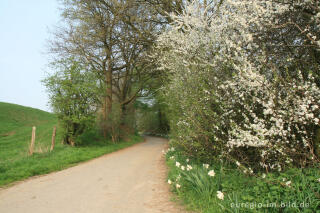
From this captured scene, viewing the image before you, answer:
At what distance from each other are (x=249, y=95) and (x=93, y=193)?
4.73 metres

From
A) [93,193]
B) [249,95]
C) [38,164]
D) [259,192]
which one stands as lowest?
[93,193]

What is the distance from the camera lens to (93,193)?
5582 millimetres

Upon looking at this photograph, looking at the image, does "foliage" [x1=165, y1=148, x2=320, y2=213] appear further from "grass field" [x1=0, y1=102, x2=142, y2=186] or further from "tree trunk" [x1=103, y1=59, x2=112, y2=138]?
"tree trunk" [x1=103, y1=59, x2=112, y2=138]

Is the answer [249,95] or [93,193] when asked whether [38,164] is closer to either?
[93,193]

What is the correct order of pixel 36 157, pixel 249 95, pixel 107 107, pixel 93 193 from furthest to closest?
pixel 107 107 → pixel 36 157 → pixel 93 193 → pixel 249 95

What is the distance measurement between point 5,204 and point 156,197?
12.4ft

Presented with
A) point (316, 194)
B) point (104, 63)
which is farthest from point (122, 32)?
point (316, 194)

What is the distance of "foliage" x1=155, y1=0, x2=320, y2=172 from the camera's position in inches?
142

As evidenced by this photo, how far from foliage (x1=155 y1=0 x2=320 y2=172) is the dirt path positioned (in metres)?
1.74

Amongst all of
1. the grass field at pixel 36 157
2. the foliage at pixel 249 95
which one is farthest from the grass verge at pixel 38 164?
the foliage at pixel 249 95

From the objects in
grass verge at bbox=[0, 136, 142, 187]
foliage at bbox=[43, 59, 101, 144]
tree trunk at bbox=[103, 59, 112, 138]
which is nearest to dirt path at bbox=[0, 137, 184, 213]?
grass verge at bbox=[0, 136, 142, 187]

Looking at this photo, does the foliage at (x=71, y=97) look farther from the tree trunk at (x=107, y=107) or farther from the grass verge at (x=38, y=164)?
the tree trunk at (x=107, y=107)

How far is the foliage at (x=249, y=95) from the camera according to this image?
142 inches

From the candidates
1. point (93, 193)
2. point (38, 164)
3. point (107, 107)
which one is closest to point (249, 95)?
point (93, 193)
